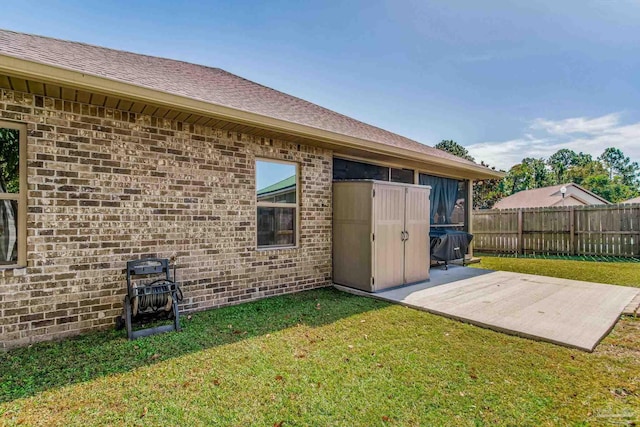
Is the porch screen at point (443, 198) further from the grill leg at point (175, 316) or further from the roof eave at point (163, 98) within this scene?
the grill leg at point (175, 316)

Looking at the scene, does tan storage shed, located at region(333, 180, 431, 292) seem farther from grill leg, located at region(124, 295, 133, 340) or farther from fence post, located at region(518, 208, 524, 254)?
fence post, located at region(518, 208, 524, 254)

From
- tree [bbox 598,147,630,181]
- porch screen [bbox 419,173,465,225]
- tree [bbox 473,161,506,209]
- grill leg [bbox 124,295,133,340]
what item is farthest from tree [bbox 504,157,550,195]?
grill leg [bbox 124,295,133,340]

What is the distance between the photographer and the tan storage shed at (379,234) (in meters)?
5.56

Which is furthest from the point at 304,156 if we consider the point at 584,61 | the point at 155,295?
the point at 584,61

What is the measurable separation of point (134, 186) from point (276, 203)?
2218 millimetres

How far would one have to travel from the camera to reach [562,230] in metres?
10.9

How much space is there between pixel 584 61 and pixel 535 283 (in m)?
9.41

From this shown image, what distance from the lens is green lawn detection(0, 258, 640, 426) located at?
7.12 feet

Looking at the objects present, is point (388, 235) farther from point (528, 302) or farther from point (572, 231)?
point (572, 231)

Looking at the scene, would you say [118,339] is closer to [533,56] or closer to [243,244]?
[243,244]

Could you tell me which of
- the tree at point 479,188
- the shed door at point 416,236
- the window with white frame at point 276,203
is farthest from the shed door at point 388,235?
the tree at point 479,188

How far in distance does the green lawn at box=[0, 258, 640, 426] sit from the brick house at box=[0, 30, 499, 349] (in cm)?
77

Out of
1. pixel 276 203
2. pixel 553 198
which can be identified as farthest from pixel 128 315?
pixel 553 198

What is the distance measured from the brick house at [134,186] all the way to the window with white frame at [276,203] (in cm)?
2
